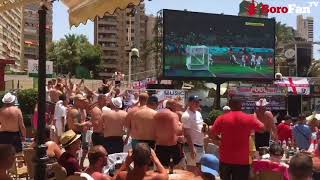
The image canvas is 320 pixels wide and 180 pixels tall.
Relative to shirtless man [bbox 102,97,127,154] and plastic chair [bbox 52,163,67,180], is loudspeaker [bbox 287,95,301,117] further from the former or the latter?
plastic chair [bbox 52,163,67,180]

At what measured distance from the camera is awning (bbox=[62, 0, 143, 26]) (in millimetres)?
4002

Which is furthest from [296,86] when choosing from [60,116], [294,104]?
[60,116]

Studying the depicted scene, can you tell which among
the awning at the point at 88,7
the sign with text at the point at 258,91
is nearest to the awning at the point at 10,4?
the awning at the point at 88,7

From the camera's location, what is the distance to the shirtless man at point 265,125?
11.3m

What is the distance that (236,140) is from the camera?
7594 mm

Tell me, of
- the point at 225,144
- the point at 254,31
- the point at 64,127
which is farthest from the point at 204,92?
the point at 225,144

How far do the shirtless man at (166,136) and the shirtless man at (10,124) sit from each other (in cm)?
273

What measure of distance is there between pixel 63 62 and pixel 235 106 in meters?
84.5

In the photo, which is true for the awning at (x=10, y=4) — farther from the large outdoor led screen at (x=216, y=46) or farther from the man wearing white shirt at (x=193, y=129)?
the large outdoor led screen at (x=216, y=46)

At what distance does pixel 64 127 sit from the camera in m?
12.1

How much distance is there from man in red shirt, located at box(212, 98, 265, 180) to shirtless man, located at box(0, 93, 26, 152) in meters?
4.13

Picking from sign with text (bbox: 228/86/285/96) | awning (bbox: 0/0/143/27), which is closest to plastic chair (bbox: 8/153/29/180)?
awning (bbox: 0/0/143/27)

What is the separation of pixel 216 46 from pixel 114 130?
24.6 m

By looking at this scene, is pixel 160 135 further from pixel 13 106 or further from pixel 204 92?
pixel 204 92
